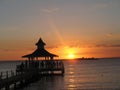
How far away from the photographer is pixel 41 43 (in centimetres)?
5553

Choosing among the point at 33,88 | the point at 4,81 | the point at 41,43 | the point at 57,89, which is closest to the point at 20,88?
the point at 33,88

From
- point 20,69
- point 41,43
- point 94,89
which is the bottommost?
point 94,89

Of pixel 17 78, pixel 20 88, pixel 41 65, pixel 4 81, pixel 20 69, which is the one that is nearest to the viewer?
pixel 4 81

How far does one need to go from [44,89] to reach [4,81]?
286 inches

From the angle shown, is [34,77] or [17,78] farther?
[34,77]

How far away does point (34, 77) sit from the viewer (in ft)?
161

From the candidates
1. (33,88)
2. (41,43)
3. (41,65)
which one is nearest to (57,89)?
(33,88)

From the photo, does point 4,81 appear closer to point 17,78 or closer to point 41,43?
point 17,78

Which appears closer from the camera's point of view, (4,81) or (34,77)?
(4,81)

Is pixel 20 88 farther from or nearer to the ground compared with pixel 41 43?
nearer to the ground

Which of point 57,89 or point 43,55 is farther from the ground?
point 43,55

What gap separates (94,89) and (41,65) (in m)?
18.2

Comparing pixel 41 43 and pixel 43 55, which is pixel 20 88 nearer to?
pixel 43 55

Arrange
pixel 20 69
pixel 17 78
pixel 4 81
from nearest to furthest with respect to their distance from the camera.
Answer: pixel 4 81
pixel 17 78
pixel 20 69
